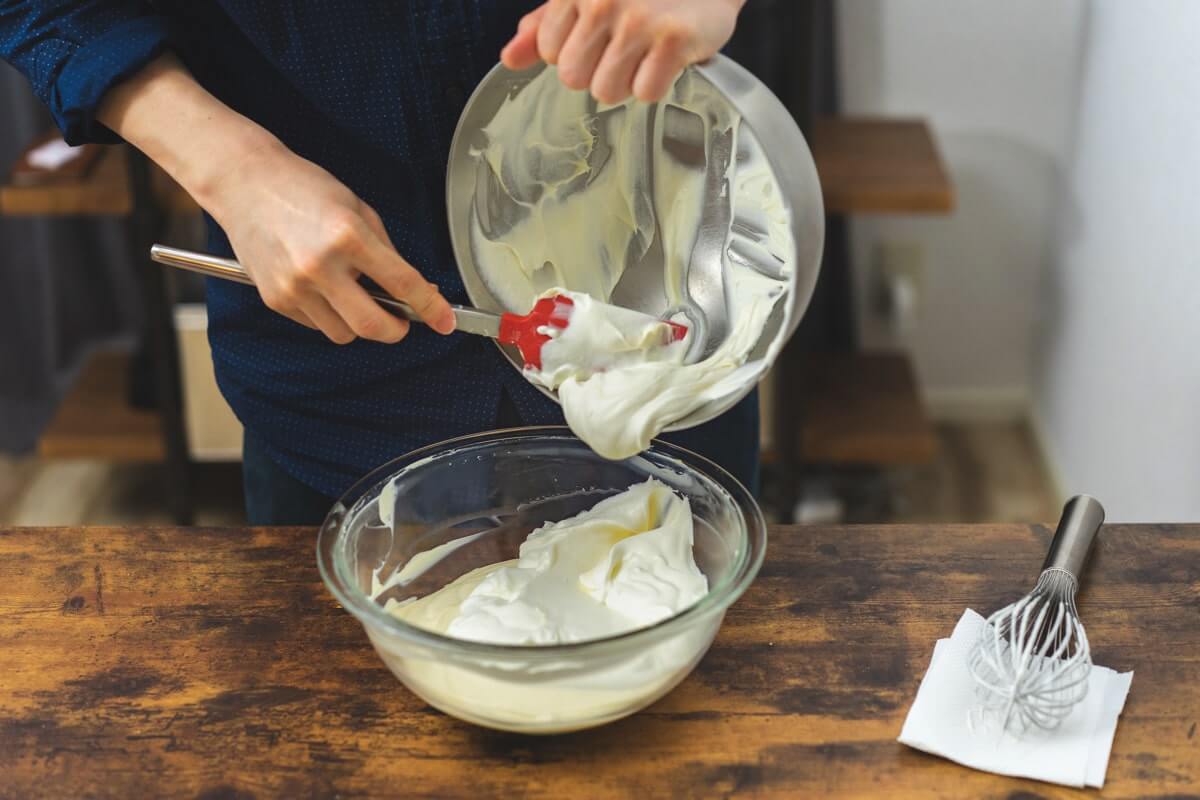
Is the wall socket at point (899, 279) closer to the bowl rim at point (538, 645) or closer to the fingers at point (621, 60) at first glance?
the bowl rim at point (538, 645)

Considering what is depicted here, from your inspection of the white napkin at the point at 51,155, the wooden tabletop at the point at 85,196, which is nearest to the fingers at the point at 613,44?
the wooden tabletop at the point at 85,196

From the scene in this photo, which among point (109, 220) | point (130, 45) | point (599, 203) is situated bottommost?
point (109, 220)

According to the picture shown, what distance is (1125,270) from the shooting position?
5.79 ft

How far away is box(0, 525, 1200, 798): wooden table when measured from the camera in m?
0.75

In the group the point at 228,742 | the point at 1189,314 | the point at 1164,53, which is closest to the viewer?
the point at 228,742

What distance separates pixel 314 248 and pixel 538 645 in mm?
310

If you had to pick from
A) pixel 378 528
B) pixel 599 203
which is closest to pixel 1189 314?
pixel 599 203

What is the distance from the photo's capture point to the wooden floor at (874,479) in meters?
2.20

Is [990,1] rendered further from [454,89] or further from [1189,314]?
[454,89]

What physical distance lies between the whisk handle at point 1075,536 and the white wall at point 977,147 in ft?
4.53

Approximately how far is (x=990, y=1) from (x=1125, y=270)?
1.96 feet

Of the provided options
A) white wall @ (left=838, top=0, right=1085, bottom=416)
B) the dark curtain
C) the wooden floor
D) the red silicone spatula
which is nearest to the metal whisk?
the red silicone spatula

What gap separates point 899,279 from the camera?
7.49 feet

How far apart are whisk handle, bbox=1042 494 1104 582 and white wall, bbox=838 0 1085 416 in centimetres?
138
